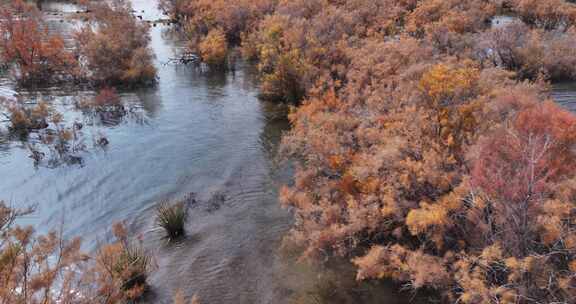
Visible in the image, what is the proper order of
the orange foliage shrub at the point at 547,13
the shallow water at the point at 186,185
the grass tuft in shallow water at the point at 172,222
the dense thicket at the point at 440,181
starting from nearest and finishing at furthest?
the dense thicket at the point at 440,181 < the shallow water at the point at 186,185 < the grass tuft in shallow water at the point at 172,222 < the orange foliage shrub at the point at 547,13

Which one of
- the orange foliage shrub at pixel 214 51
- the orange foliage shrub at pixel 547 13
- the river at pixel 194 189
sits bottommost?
the river at pixel 194 189

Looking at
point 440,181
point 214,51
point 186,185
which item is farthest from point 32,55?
point 440,181

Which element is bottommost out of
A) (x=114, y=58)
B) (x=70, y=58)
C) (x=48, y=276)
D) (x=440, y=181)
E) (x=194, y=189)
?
(x=194, y=189)


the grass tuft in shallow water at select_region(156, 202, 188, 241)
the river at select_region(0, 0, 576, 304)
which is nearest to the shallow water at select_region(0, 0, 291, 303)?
the river at select_region(0, 0, 576, 304)

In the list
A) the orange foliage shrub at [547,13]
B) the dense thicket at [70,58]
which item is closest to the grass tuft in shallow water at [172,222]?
the dense thicket at [70,58]

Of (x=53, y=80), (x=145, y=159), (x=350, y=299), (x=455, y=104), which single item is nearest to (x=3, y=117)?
(x=53, y=80)

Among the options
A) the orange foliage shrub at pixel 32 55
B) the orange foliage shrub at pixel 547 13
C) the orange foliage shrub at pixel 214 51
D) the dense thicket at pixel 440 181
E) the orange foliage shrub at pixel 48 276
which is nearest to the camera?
the orange foliage shrub at pixel 48 276

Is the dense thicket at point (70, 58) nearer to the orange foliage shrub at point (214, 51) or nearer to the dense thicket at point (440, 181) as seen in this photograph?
the orange foliage shrub at point (214, 51)

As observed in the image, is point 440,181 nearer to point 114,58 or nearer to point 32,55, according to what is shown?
point 114,58
